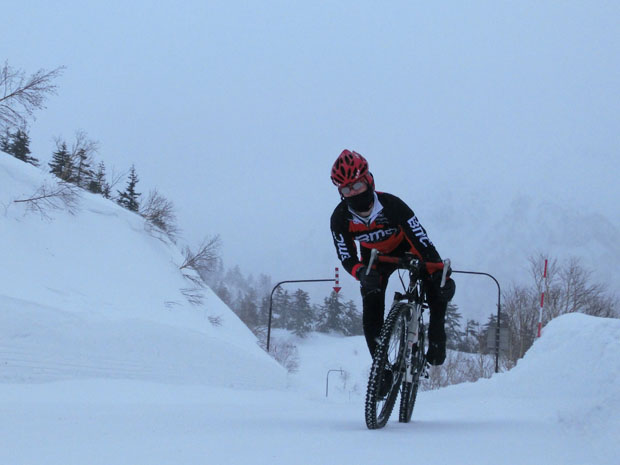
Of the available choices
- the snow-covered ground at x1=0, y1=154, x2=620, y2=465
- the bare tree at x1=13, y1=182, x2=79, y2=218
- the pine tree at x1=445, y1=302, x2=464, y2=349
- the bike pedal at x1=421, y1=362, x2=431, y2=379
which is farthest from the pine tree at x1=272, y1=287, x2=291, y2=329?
the bike pedal at x1=421, y1=362, x2=431, y2=379

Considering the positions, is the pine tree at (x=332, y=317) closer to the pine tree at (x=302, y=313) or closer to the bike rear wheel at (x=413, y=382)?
the pine tree at (x=302, y=313)

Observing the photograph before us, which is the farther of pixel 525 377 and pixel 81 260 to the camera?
pixel 81 260

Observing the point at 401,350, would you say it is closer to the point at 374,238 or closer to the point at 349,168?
the point at 374,238

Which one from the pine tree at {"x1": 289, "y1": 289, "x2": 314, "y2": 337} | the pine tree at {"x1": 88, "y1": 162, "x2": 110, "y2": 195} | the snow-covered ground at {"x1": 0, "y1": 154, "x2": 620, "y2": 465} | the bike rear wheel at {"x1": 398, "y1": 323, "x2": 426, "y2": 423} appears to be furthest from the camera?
the pine tree at {"x1": 289, "y1": 289, "x2": 314, "y2": 337}

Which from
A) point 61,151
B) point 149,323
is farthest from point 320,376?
point 149,323

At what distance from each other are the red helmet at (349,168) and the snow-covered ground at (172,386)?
6.53ft

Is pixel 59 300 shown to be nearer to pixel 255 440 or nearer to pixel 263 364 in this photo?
pixel 263 364

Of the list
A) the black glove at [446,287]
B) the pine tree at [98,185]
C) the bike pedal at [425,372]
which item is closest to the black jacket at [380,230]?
the black glove at [446,287]

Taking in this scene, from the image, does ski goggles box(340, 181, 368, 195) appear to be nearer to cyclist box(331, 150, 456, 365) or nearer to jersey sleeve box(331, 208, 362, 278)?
cyclist box(331, 150, 456, 365)

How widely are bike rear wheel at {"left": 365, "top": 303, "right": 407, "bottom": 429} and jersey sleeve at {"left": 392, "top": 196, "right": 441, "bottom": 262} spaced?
537 mm

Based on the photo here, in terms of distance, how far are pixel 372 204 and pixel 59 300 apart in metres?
14.5

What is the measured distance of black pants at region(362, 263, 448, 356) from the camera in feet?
16.7

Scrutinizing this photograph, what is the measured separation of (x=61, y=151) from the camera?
45.6 meters

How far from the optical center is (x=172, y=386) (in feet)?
51.3
